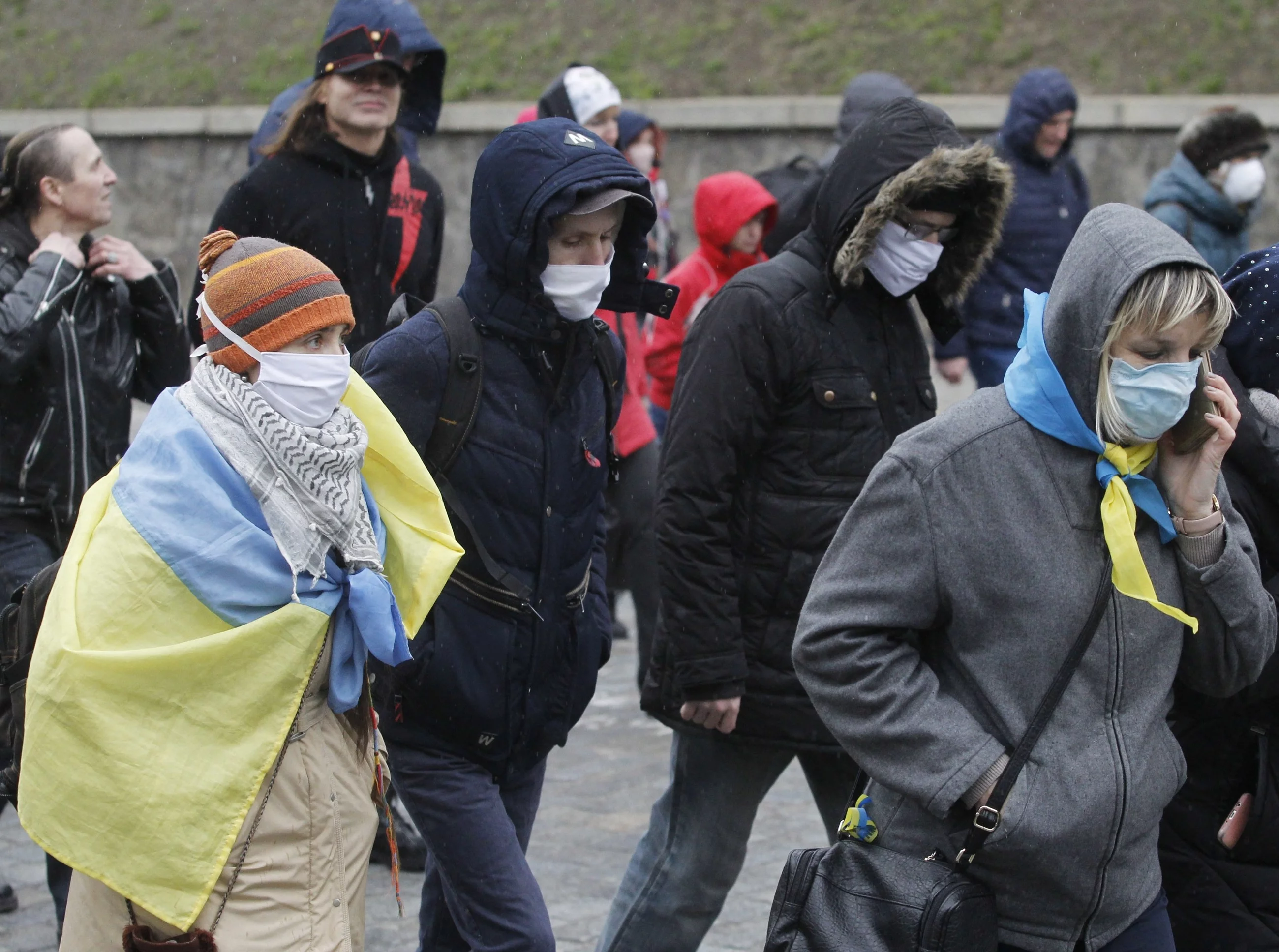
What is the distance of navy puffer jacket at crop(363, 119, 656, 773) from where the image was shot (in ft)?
12.0

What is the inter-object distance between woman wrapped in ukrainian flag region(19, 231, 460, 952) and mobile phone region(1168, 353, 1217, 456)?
4.57 feet

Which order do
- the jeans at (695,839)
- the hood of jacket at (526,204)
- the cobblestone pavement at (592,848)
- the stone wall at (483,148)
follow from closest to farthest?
the hood of jacket at (526,204) → the jeans at (695,839) → the cobblestone pavement at (592,848) → the stone wall at (483,148)

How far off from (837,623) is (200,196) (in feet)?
51.7

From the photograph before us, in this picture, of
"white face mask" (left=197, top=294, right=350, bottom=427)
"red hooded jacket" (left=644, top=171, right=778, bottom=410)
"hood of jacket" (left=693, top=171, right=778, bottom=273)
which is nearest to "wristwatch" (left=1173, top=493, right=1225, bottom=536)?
"white face mask" (left=197, top=294, right=350, bottom=427)

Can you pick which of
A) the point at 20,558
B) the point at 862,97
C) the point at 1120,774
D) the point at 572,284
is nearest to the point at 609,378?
the point at 572,284

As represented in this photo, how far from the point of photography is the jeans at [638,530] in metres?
6.89

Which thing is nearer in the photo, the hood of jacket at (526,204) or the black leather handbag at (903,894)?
the black leather handbag at (903,894)

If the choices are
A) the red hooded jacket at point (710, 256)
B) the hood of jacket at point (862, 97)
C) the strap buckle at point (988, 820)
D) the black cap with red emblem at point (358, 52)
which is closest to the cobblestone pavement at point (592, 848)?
the red hooded jacket at point (710, 256)

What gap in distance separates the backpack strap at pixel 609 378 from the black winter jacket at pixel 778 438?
0.13m

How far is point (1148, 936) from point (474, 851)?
1.33m

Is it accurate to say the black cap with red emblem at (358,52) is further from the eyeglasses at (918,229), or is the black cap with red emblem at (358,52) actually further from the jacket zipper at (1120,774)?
the jacket zipper at (1120,774)

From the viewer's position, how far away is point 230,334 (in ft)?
10.7

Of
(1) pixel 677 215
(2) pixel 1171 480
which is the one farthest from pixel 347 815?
(1) pixel 677 215

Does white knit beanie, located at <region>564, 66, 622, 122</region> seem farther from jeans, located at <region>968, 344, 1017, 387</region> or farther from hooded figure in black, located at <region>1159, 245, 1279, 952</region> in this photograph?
hooded figure in black, located at <region>1159, 245, 1279, 952</region>
